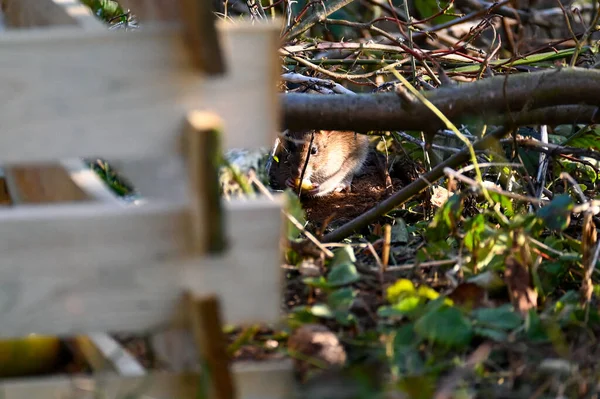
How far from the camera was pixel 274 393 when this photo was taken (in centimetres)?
138

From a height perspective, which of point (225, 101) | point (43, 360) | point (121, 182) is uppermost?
point (225, 101)

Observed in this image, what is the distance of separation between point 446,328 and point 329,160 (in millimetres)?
3755

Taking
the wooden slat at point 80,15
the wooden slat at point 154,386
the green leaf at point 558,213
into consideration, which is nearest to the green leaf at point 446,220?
the green leaf at point 558,213

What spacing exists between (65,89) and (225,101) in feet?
0.80

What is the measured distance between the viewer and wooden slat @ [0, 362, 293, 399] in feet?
4.33

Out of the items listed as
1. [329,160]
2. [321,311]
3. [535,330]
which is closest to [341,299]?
[321,311]

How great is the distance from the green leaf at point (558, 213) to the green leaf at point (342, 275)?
1.62ft

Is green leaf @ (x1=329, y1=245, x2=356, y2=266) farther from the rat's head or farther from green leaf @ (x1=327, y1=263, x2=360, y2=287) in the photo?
the rat's head

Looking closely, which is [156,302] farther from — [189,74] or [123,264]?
[189,74]

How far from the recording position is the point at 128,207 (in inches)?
48.2

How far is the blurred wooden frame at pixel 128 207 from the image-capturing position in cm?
117

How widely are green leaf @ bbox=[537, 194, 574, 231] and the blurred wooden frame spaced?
35.3 inches

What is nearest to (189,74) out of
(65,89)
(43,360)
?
(65,89)

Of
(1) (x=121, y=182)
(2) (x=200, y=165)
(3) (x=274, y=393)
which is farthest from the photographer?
(1) (x=121, y=182)
